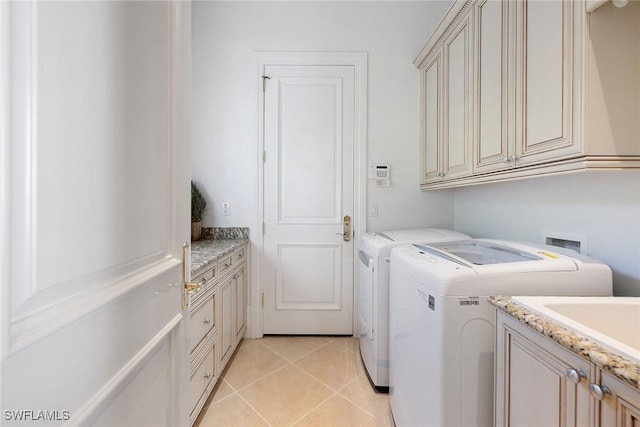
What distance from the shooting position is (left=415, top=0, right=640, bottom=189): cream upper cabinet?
0.95 meters

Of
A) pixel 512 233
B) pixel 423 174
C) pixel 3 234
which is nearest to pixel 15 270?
pixel 3 234

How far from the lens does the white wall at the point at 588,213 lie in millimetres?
1095

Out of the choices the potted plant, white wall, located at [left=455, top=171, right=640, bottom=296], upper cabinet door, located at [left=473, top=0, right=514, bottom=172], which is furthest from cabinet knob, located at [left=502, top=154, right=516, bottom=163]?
the potted plant

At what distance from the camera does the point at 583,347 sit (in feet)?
2.06

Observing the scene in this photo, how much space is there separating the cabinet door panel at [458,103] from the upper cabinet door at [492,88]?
0.31ft

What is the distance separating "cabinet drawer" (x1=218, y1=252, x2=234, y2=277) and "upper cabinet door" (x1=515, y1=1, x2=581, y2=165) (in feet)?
5.68

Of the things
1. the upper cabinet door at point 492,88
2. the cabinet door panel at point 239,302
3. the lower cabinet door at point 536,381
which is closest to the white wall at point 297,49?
the cabinet door panel at point 239,302

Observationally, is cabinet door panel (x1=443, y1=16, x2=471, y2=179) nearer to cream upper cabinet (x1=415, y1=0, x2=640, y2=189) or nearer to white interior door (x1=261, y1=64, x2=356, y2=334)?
cream upper cabinet (x1=415, y1=0, x2=640, y2=189)

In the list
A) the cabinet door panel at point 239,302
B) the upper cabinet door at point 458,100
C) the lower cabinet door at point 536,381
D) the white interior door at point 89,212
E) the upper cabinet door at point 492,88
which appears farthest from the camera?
the cabinet door panel at point 239,302

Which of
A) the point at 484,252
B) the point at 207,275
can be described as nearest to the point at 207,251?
the point at 207,275

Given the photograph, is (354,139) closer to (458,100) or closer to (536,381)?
(458,100)

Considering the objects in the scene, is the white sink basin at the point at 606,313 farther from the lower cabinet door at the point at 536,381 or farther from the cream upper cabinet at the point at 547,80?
the cream upper cabinet at the point at 547,80

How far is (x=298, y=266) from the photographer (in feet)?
8.39

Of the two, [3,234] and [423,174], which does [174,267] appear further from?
[423,174]
